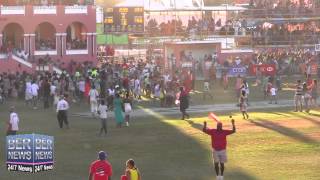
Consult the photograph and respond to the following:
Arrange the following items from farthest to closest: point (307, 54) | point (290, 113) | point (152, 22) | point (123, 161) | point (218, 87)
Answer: point (152, 22) → point (307, 54) → point (218, 87) → point (290, 113) → point (123, 161)

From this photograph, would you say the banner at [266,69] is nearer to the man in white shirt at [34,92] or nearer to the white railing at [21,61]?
the white railing at [21,61]

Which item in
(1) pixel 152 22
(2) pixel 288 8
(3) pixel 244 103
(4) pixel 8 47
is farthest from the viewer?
(1) pixel 152 22

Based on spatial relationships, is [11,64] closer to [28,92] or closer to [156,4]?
[28,92]

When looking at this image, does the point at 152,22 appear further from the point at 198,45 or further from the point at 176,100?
the point at 176,100

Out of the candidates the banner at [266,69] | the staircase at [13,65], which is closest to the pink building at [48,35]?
the staircase at [13,65]

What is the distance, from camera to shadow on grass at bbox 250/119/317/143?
24706 millimetres

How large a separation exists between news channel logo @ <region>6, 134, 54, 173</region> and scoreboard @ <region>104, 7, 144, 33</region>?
4899 centimetres

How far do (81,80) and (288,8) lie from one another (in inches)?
956

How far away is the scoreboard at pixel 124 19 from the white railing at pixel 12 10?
1535 centimetres

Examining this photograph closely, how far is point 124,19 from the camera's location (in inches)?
2606

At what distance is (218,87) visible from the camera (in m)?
45.0

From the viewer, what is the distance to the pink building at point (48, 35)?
4997cm

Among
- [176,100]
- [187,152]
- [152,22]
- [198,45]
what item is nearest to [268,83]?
[176,100]

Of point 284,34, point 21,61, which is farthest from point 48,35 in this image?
point 284,34
